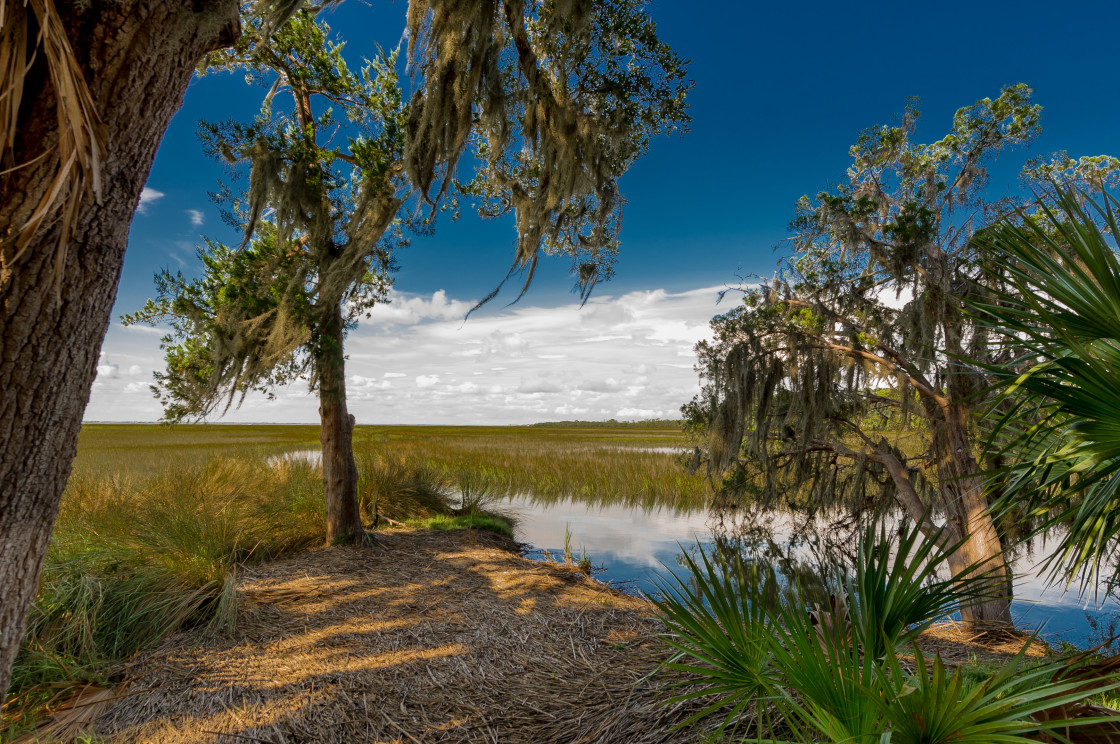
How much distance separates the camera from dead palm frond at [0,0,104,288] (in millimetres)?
1619

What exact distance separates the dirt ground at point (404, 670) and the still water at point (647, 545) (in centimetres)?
167

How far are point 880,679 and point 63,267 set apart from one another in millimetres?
2848

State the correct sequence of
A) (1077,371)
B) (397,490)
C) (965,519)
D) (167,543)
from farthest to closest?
(397,490) < (965,519) < (167,543) < (1077,371)

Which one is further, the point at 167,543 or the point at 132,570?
the point at 167,543

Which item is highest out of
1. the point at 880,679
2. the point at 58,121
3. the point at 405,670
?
the point at 58,121

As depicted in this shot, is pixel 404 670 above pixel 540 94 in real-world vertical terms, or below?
below

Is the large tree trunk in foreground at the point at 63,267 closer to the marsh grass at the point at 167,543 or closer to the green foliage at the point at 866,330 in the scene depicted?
the marsh grass at the point at 167,543

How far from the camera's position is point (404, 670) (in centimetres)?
328

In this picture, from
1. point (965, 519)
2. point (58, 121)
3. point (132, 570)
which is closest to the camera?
point (58, 121)

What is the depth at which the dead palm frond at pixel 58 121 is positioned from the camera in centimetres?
162

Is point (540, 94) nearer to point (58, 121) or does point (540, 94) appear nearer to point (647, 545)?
point (58, 121)

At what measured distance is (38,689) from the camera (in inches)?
107

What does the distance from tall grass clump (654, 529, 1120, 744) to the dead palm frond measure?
257cm

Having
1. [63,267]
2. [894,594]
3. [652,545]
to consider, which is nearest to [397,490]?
[652,545]
